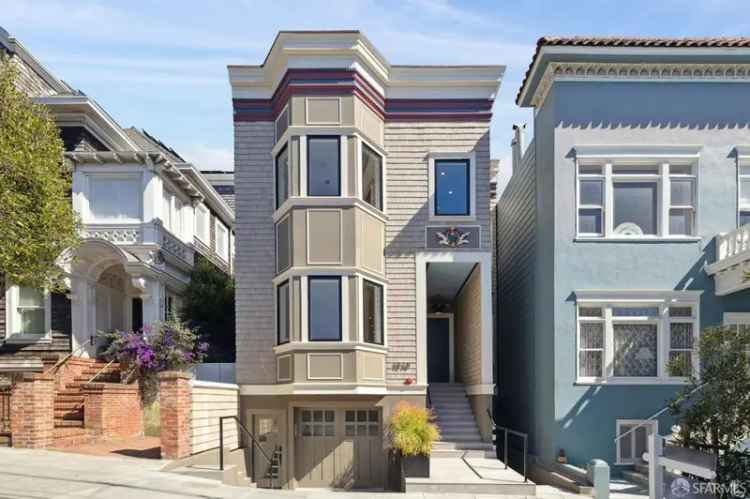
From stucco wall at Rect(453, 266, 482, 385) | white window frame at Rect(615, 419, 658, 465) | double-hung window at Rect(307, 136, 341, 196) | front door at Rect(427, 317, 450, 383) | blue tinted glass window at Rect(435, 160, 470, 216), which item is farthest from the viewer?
front door at Rect(427, 317, 450, 383)

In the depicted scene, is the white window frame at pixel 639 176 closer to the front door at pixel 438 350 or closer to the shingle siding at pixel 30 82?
the front door at pixel 438 350

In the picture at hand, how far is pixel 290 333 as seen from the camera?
56.8 ft

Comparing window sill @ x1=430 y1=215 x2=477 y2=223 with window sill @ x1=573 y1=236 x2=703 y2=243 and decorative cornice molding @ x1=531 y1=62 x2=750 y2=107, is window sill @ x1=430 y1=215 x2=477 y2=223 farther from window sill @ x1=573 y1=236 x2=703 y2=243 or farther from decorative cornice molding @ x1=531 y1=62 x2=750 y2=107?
decorative cornice molding @ x1=531 y1=62 x2=750 y2=107

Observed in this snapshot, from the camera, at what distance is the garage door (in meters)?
18.2

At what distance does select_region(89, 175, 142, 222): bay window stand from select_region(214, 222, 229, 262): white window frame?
820cm

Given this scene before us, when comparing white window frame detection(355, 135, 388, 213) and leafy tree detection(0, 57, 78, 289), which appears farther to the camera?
white window frame detection(355, 135, 388, 213)

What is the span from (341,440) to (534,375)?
4.91 m

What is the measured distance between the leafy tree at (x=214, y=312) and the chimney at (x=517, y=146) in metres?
9.24

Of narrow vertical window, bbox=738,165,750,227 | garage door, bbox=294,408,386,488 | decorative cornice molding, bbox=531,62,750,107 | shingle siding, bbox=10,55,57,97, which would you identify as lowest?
garage door, bbox=294,408,386,488

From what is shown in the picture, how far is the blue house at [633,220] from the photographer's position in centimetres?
1681

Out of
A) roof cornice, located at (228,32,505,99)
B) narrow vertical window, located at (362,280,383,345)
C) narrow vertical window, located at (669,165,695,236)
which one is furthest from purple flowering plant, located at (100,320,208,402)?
narrow vertical window, located at (669,165,695,236)

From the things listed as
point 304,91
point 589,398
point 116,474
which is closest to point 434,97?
point 304,91

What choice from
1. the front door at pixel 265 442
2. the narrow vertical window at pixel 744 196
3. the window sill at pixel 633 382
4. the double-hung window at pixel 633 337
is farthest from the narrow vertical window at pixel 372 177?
the narrow vertical window at pixel 744 196

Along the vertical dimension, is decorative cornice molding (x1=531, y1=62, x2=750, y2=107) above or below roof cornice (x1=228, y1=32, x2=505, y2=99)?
below
